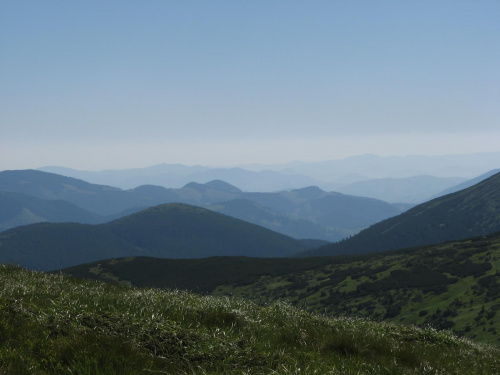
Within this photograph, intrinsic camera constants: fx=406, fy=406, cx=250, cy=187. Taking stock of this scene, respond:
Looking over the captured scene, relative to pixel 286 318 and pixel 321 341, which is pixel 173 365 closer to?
pixel 321 341

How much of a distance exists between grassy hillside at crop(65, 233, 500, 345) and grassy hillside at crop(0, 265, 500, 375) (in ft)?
35.7

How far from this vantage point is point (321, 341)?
26.8 ft

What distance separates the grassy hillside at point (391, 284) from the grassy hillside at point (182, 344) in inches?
429

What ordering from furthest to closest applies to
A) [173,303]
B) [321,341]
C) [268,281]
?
[268,281]
[173,303]
[321,341]

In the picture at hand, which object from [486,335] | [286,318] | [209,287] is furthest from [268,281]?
[286,318]

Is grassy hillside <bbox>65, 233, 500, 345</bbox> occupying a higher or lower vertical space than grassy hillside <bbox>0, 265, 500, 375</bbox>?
lower

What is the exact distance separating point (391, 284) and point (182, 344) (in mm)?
90686

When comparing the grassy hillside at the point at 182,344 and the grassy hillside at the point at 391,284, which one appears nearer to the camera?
the grassy hillside at the point at 182,344

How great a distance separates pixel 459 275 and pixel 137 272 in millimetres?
134760

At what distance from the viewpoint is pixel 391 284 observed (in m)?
Result: 89.1

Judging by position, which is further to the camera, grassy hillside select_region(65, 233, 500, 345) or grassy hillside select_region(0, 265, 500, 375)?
grassy hillside select_region(65, 233, 500, 345)

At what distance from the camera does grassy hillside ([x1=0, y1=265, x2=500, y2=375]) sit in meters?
5.25

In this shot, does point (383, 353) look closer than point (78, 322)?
No

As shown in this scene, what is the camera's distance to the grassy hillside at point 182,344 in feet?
17.2
